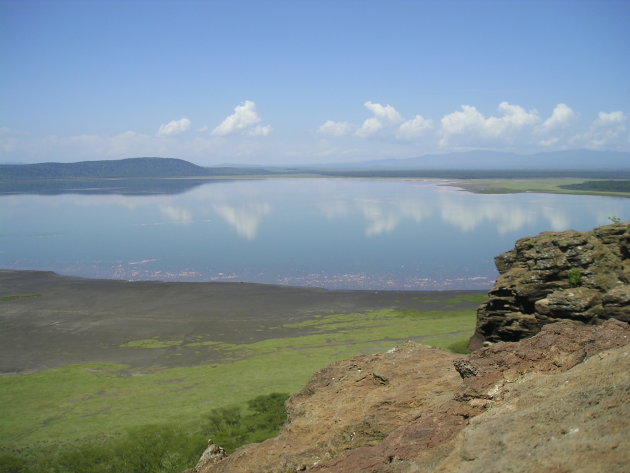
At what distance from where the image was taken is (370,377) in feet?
44.2

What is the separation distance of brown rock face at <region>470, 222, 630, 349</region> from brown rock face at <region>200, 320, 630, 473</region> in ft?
25.2

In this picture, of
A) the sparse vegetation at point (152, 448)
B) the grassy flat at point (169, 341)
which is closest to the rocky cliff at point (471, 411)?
the sparse vegetation at point (152, 448)

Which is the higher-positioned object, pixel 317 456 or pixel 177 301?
pixel 317 456

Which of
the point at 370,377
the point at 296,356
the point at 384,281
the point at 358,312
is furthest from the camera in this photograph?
the point at 384,281

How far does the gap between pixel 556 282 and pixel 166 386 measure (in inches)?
770

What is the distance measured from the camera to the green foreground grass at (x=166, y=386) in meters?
21.1

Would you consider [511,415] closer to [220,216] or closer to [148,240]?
[148,240]

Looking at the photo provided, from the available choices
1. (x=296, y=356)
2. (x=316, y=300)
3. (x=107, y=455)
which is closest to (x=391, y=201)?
(x=316, y=300)

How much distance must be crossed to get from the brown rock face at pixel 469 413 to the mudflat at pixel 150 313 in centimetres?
1954

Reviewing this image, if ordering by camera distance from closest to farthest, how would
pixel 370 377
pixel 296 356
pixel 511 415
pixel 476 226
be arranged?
pixel 511 415 < pixel 370 377 < pixel 296 356 < pixel 476 226

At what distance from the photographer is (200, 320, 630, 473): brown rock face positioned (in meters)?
6.92

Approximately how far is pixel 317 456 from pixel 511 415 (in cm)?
396

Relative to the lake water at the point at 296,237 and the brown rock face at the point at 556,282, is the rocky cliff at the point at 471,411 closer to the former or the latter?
the brown rock face at the point at 556,282

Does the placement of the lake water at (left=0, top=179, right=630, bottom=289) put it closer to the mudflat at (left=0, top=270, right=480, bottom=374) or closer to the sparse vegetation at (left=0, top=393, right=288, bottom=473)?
the mudflat at (left=0, top=270, right=480, bottom=374)
